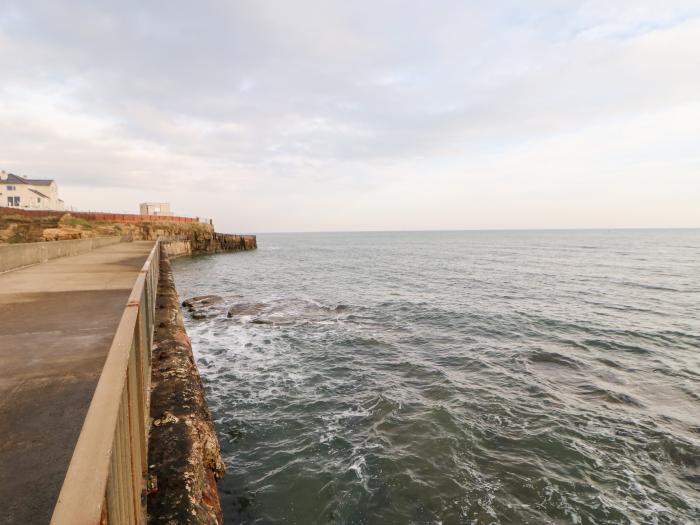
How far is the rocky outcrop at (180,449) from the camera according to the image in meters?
3.93

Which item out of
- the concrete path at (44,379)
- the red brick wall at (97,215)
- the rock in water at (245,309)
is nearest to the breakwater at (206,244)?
the red brick wall at (97,215)

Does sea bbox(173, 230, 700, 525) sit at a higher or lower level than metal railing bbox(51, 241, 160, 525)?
lower

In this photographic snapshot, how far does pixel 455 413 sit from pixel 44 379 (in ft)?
27.4

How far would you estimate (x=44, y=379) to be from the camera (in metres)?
4.49

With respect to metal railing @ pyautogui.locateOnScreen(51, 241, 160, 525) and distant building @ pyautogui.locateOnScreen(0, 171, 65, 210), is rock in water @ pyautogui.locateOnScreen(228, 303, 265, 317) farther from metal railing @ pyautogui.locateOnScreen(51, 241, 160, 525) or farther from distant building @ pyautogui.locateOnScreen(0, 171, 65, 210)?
distant building @ pyautogui.locateOnScreen(0, 171, 65, 210)

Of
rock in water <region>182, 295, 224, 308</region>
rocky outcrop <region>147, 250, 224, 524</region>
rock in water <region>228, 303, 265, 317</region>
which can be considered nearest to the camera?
rocky outcrop <region>147, 250, 224, 524</region>

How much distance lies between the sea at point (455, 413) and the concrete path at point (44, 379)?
3436 millimetres

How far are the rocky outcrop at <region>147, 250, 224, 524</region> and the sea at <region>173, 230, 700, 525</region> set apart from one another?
5.91ft

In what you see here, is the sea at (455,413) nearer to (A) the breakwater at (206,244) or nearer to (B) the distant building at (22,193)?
(A) the breakwater at (206,244)

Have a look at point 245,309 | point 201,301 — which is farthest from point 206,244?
point 245,309

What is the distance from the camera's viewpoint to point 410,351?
1413cm

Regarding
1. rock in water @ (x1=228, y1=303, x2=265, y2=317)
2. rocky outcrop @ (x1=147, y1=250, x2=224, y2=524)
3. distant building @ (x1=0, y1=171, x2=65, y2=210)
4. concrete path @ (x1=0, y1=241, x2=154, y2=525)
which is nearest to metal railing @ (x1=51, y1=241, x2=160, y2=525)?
concrete path @ (x1=0, y1=241, x2=154, y2=525)

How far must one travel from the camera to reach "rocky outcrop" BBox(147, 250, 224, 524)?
3.93m

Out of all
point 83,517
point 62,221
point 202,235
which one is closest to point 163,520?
point 83,517
